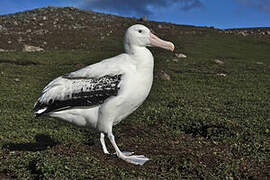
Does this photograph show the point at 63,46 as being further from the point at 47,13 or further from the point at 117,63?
the point at 117,63

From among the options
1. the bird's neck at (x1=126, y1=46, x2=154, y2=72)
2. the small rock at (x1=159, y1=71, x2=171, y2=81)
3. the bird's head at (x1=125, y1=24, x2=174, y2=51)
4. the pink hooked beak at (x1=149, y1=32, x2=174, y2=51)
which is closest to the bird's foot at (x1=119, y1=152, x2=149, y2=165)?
the bird's neck at (x1=126, y1=46, x2=154, y2=72)

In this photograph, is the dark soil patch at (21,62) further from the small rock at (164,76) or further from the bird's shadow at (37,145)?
the bird's shadow at (37,145)

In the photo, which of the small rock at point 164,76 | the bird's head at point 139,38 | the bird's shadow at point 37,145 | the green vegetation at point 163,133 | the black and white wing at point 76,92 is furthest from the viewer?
the small rock at point 164,76

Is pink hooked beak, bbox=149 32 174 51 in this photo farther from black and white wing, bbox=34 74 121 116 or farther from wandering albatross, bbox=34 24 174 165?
black and white wing, bbox=34 74 121 116

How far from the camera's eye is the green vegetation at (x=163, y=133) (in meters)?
6.46

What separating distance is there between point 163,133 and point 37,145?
10.1ft

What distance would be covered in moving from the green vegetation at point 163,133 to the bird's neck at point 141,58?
172 cm

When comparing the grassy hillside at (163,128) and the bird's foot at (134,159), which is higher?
the bird's foot at (134,159)

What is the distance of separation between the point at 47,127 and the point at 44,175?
436cm

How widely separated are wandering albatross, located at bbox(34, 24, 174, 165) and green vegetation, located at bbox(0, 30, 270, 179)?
0.72 metres

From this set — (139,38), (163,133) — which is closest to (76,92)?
(139,38)

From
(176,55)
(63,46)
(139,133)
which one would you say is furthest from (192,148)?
(63,46)

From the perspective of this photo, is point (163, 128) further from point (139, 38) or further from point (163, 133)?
point (139, 38)

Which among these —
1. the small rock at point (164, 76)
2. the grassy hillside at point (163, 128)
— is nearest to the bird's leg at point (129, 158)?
the grassy hillside at point (163, 128)
